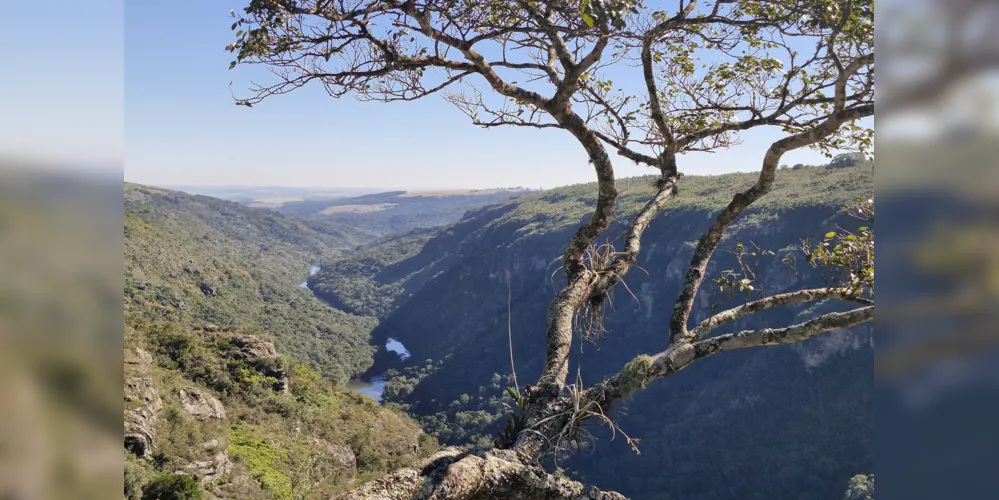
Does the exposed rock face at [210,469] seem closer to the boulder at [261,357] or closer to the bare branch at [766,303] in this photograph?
the boulder at [261,357]

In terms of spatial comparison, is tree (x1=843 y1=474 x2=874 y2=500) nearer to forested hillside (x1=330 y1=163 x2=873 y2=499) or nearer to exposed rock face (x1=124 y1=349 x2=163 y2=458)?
forested hillside (x1=330 y1=163 x2=873 y2=499)

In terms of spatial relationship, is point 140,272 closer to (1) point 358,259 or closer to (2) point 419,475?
(2) point 419,475

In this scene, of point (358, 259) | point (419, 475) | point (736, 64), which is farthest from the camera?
point (358, 259)

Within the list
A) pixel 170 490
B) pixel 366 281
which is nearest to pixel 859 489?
pixel 170 490

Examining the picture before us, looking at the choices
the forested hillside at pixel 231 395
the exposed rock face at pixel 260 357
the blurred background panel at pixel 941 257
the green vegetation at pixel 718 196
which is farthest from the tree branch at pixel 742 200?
the exposed rock face at pixel 260 357

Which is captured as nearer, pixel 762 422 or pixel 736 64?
pixel 736 64

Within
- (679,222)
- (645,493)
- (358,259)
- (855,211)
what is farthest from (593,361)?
(358,259)
